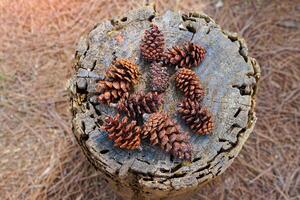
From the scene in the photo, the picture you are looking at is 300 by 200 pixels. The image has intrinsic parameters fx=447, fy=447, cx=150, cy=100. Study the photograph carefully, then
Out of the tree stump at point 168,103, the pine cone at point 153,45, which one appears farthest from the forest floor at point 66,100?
the pine cone at point 153,45

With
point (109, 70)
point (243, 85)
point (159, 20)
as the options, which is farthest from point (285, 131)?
point (109, 70)

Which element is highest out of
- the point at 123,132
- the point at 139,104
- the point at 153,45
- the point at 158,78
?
the point at 153,45

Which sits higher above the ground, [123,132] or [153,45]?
[153,45]

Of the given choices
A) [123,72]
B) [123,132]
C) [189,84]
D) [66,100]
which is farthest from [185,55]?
[66,100]

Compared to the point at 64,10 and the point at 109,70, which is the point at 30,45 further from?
the point at 109,70

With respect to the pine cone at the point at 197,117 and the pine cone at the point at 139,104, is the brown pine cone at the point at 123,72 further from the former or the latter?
the pine cone at the point at 197,117

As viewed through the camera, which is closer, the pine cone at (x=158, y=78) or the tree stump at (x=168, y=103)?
the tree stump at (x=168, y=103)

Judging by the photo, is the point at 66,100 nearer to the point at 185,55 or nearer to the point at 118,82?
the point at 118,82
